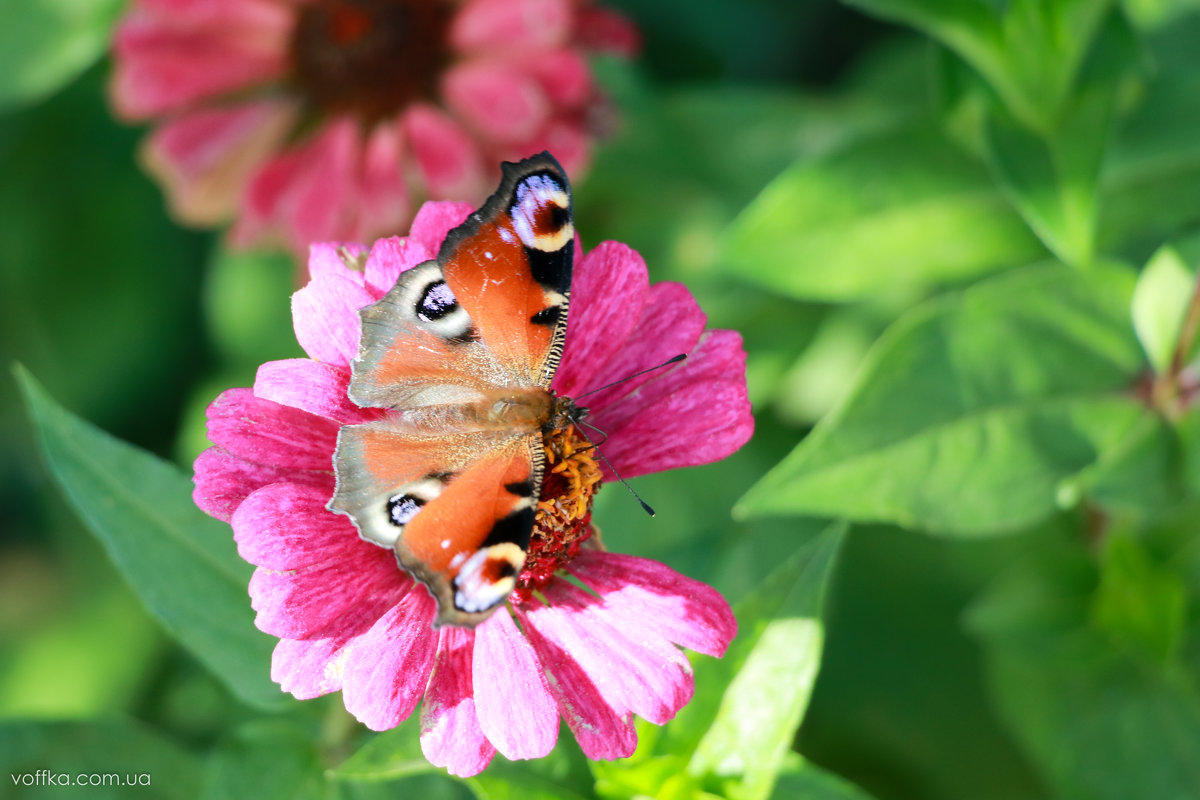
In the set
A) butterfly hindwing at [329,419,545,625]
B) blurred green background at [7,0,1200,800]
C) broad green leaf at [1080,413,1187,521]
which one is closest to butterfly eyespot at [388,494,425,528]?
butterfly hindwing at [329,419,545,625]

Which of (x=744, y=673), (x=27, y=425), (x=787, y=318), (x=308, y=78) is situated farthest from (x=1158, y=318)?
(x=27, y=425)

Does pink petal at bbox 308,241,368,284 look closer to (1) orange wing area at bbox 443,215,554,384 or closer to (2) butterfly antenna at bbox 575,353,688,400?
(1) orange wing area at bbox 443,215,554,384

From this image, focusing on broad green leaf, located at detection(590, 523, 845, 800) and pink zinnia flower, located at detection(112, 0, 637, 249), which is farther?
pink zinnia flower, located at detection(112, 0, 637, 249)

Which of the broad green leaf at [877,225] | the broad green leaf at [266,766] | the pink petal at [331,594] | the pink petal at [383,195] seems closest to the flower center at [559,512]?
the pink petal at [331,594]

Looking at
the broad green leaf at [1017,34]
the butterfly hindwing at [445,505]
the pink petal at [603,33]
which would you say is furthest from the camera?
the pink petal at [603,33]

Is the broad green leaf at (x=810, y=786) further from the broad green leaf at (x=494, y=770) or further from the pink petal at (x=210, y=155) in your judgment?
the pink petal at (x=210, y=155)

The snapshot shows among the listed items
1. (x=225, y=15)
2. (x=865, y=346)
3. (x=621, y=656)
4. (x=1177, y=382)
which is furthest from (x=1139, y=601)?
(x=225, y=15)

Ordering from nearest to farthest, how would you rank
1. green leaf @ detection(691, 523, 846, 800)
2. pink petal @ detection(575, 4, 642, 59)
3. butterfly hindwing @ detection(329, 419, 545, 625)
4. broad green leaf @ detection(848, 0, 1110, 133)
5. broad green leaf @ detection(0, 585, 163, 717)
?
butterfly hindwing @ detection(329, 419, 545, 625) < green leaf @ detection(691, 523, 846, 800) < broad green leaf @ detection(848, 0, 1110, 133) < pink petal @ detection(575, 4, 642, 59) < broad green leaf @ detection(0, 585, 163, 717)

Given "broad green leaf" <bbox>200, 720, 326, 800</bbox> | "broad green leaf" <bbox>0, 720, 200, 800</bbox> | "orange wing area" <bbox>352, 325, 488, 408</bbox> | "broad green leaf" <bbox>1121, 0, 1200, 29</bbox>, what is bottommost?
"broad green leaf" <bbox>0, 720, 200, 800</bbox>
